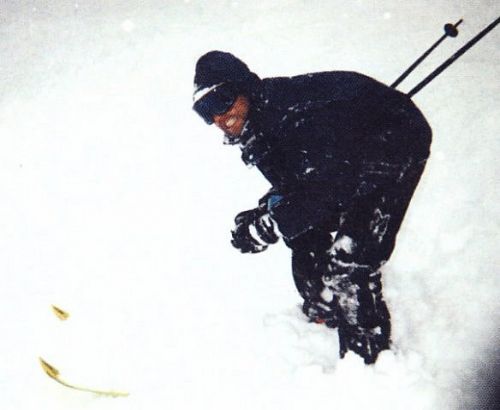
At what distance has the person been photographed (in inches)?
70.4

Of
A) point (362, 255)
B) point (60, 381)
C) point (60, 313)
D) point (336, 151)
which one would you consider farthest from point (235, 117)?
point (60, 313)

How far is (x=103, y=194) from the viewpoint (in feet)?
13.3

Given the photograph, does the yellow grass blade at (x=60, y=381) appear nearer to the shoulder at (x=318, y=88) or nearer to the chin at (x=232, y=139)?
the chin at (x=232, y=139)

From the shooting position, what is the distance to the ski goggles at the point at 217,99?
1.91 m

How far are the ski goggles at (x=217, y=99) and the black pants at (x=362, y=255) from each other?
2.92ft

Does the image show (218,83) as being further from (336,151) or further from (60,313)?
(60,313)

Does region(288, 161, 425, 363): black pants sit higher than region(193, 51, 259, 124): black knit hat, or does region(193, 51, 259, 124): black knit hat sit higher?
region(193, 51, 259, 124): black knit hat

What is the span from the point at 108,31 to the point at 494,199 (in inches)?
231

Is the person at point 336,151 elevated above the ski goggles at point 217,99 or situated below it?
below

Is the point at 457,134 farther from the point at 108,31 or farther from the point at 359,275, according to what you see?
the point at 108,31

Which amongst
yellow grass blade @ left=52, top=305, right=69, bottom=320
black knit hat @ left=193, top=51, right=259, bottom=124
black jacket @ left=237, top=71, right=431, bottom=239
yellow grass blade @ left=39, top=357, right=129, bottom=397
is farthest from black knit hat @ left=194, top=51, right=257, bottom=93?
yellow grass blade @ left=52, top=305, right=69, bottom=320

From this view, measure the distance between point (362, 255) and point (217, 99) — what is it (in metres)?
1.18

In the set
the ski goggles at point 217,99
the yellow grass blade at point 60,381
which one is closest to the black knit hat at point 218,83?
the ski goggles at point 217,99

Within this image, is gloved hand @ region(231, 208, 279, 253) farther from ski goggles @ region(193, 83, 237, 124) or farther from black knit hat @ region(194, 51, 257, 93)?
black knit hat @ region(194, 51, 257, 93)
